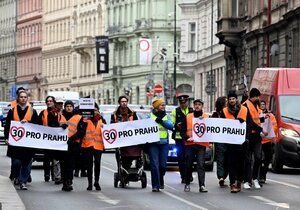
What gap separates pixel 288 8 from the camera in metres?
61.0

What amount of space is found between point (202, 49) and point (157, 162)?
67.8 metres

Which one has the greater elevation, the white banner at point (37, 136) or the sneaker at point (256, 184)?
the white banner at point (37, 136)

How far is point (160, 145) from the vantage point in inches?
1110

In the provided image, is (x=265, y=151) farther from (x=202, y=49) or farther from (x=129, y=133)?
(x=202, y=49)

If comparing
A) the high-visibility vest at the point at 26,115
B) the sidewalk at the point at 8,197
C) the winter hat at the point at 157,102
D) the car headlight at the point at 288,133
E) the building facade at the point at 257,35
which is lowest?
the sidewalk at the point at 8,197

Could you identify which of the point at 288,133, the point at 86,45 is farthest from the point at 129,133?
the point at 86,45

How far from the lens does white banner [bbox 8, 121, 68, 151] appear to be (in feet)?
93.2

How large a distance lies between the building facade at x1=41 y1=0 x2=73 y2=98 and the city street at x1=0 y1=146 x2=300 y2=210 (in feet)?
360

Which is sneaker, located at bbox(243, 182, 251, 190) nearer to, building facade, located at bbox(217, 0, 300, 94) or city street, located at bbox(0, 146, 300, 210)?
city street, located at bbox(0, 146, 300, 210)

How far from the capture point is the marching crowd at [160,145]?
27625 mm

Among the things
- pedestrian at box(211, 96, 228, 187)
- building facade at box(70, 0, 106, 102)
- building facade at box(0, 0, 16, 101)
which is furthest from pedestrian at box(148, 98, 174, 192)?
building facade at box(0, 0, 16, 101)

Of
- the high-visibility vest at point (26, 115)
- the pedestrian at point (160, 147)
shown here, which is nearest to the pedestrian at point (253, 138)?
the pedestrian at point (160, 147)

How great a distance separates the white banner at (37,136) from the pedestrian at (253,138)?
3.47m

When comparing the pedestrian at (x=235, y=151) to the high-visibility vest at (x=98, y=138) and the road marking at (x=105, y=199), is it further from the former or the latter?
the road marking at (x=105, y=199)
